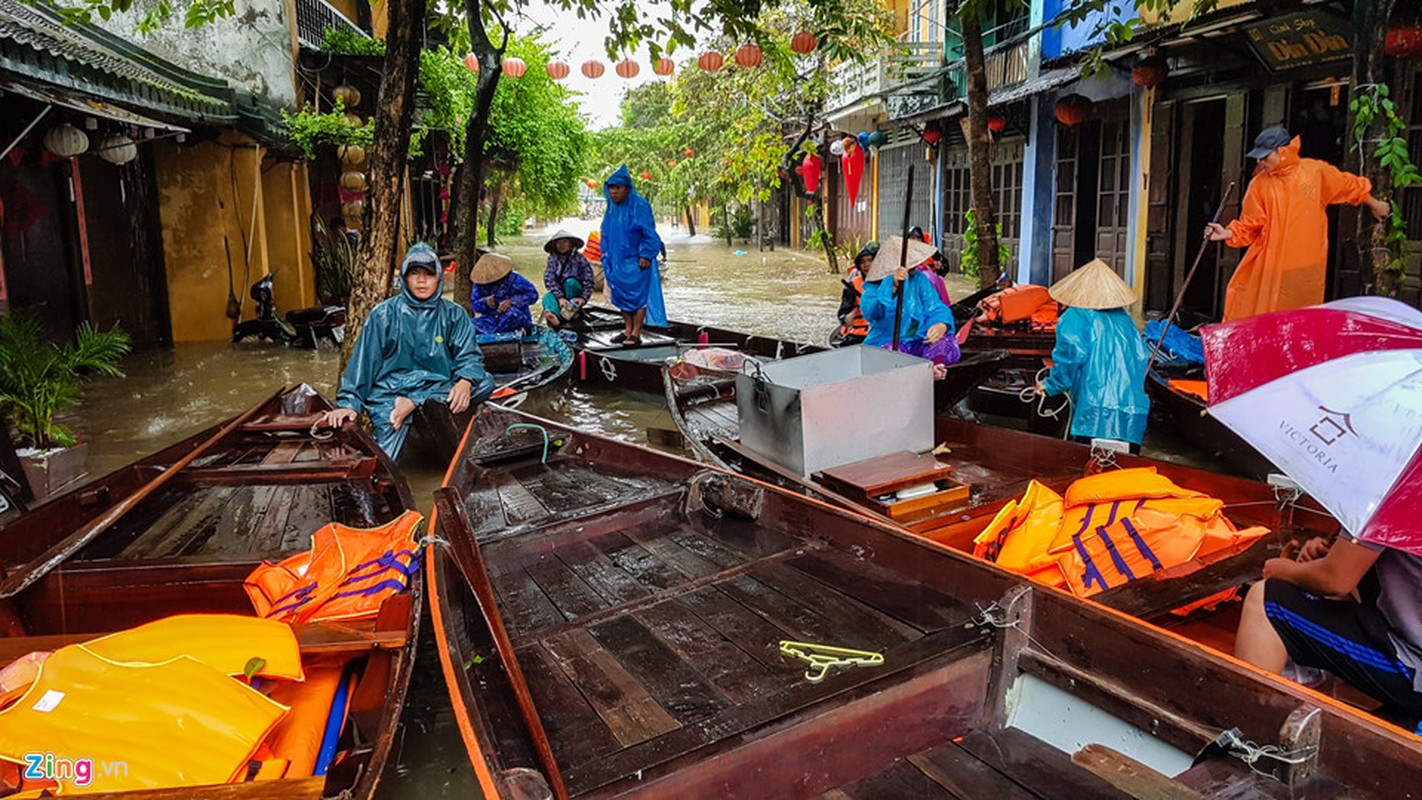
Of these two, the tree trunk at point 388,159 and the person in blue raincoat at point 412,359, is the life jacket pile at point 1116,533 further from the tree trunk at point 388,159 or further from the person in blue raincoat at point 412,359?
the tree trunk at point 388,159

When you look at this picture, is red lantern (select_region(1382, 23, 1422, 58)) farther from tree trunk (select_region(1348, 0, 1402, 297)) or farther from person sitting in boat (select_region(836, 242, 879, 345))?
person sitting in boat (select_region(836, 242, 879, 345))

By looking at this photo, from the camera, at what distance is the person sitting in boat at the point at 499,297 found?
9461 millimetres

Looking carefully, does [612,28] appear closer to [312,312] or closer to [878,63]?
[312,312]

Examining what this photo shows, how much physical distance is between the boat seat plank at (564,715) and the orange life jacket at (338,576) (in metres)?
0.75

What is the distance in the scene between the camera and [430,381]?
20.0 feet

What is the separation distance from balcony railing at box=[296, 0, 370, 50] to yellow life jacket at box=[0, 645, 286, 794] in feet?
46.5

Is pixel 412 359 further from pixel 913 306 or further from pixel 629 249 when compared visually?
pixel 629 249

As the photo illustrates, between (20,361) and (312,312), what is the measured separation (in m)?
6.42

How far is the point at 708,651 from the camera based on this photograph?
306cm

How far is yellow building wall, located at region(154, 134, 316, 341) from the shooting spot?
12.5m

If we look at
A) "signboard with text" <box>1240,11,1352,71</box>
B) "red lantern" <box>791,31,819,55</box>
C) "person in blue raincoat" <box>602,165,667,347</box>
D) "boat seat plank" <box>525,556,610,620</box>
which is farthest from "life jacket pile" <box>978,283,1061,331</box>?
"red lantern" <box>791,31,819,55</box>

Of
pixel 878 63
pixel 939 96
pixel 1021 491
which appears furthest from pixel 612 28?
pixel 878 63

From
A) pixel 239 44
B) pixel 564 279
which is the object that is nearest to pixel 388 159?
pixel 564 279

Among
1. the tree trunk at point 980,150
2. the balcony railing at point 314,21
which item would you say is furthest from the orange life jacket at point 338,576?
the balcony railing at point 314,21
